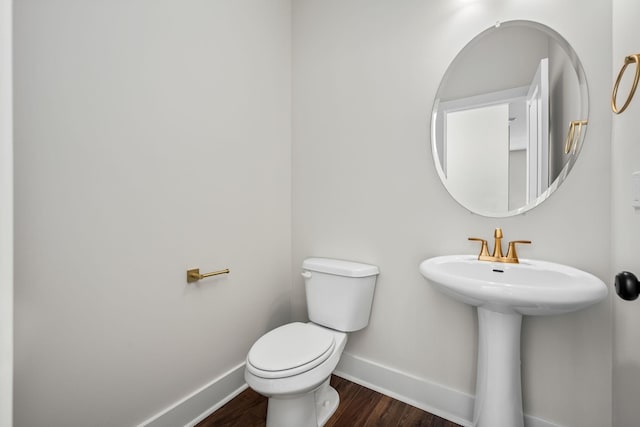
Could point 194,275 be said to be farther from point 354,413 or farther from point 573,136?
point 573,136

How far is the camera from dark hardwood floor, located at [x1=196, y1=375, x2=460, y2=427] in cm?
141

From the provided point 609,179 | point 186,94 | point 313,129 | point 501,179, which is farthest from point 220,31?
point 609,179

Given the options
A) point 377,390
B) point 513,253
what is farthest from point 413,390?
point 513,253

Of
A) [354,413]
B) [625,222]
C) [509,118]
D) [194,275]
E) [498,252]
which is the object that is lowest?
[354,413]

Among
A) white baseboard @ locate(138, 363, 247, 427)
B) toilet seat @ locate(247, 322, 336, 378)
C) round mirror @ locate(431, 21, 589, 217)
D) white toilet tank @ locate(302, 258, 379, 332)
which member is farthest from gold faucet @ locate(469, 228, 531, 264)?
white baseboard @ locate(138, 363, 247, 427)

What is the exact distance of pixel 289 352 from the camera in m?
1.28

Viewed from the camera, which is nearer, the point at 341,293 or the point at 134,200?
the point at 134,200

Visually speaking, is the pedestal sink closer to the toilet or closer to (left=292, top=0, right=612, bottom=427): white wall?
(left=292, top=0, right=612, bottom=427): white wall

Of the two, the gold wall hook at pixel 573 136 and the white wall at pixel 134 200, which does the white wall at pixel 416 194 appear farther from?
the white wall at pixel 134 200

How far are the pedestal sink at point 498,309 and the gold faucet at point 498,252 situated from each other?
1.4 inches

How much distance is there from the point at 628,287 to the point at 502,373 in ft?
2.27

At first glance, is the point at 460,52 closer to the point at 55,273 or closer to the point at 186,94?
the point at 186,94

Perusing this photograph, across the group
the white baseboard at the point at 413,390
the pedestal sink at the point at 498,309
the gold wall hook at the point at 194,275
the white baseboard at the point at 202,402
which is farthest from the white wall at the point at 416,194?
the gold wall hook at the point at 194,275
